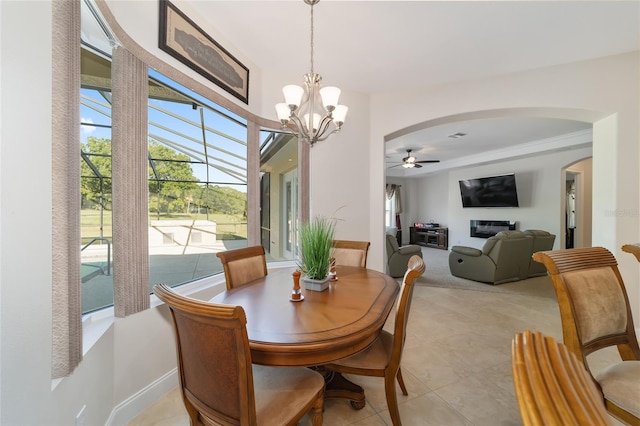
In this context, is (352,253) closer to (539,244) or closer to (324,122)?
(324,122)

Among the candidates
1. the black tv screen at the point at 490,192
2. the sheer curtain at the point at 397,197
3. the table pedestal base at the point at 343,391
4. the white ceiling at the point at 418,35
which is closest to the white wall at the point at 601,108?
the white ceiling at the point at 418,35

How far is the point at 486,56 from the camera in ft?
8.67

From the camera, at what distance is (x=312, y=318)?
125cm

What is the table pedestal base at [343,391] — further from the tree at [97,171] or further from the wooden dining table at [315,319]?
the tree at [97,171]

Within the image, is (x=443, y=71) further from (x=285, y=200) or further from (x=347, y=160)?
(x=285, y=200)

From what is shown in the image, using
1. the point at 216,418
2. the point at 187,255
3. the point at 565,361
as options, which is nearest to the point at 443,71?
the point at 565,361

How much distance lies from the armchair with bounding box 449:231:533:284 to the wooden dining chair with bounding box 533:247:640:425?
3453 millimetres

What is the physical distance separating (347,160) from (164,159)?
2.13 m

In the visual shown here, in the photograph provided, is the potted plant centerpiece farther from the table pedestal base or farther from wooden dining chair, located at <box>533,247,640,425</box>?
wooden dining chair, located at <box>533,247,640,425</box>

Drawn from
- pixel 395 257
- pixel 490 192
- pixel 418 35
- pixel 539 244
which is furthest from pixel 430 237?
pixel 418 35

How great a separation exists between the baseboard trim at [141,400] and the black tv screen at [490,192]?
305 inches

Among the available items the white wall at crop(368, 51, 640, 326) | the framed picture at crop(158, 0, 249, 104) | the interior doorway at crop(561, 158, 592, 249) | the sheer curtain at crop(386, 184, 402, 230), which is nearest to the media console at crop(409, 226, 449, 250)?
the sheer curtain at crop(386, 184, 402, 230)

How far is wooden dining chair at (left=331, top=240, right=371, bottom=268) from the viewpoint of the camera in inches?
99.1

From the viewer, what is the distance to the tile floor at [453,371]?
163 centimetres
